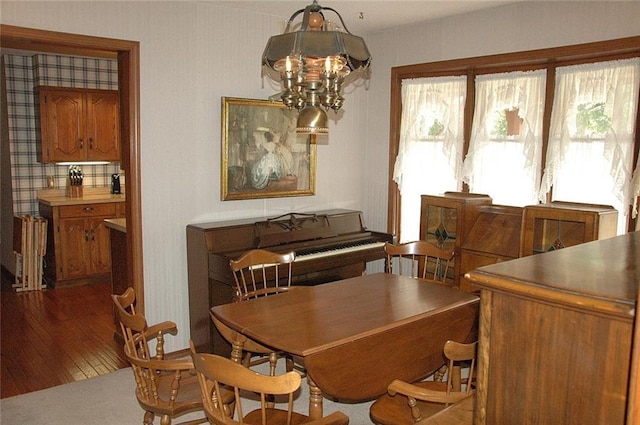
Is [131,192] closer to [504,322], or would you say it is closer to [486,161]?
[486,161]

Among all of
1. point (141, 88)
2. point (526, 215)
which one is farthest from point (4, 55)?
point (526, 215)

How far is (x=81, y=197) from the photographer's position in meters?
6.16

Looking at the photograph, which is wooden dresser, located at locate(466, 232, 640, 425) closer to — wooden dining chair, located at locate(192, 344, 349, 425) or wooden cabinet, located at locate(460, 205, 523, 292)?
wooden dining chair, located at locate(192, 344, 349, 425)

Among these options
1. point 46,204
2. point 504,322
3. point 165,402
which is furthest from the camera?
point 46,204

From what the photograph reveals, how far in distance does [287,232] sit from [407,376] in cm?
184

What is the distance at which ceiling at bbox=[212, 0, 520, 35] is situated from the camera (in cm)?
395

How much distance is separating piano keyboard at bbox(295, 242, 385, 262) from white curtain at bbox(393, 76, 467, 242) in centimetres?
69

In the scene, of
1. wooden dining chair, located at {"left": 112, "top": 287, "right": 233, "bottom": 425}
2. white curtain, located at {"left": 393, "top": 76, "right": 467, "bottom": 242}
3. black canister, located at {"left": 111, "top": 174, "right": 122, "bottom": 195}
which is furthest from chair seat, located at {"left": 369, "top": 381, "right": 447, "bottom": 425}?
black canister, located at {"left": 111, "top": 174, "right": 122, "bottom": 195}

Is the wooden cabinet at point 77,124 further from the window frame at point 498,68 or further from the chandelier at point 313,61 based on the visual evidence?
the chandelier at point 313,61

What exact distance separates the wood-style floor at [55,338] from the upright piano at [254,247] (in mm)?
738

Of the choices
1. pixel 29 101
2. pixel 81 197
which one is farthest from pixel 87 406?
pixel 29 101

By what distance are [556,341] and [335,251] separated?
3.04 metres

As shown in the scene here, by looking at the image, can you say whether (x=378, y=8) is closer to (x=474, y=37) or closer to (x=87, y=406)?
(x=474, y=37)

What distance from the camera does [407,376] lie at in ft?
8.54
